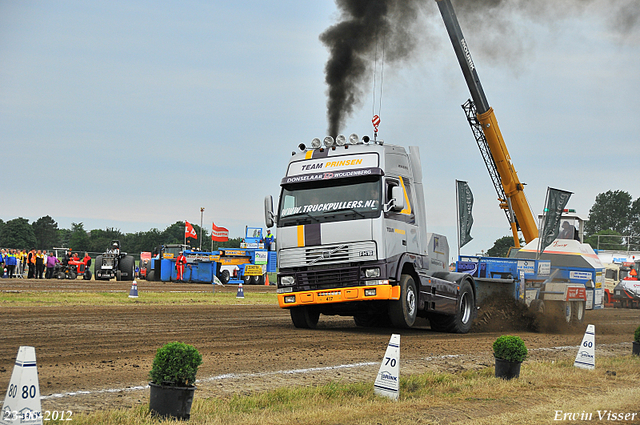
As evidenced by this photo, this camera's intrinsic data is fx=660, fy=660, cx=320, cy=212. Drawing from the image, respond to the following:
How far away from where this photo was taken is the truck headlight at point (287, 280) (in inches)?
549

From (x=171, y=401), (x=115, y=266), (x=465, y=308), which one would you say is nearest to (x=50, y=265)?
(x=115, y=266)

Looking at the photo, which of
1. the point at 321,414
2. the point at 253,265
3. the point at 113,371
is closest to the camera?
the point at 321,414

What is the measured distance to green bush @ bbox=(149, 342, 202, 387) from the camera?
5832 millimetres

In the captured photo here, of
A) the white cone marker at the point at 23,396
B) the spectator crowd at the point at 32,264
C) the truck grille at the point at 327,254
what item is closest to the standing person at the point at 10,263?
the spectator crowd at the point at 32,264

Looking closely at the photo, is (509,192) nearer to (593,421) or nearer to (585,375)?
(585,375)

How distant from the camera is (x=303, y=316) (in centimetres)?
1505

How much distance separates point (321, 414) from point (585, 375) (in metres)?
5.50

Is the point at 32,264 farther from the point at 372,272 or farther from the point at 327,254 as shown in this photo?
the point at 372,272

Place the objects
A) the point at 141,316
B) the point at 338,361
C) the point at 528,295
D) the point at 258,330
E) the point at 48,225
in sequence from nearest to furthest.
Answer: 1. the point at 338,361
2. the point at 258,330
3. the point at 141,316
4. the point at 528,295
5. the point at 48,225

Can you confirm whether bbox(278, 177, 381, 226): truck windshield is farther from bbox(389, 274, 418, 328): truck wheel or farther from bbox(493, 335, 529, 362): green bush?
bbox(493, 335, 529, 362): green bush

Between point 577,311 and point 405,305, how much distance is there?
8417 millimetres

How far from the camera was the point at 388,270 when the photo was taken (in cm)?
1323

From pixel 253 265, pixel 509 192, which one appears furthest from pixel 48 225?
pixel 509 192

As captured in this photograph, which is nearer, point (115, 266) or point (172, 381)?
point (172, 381)
